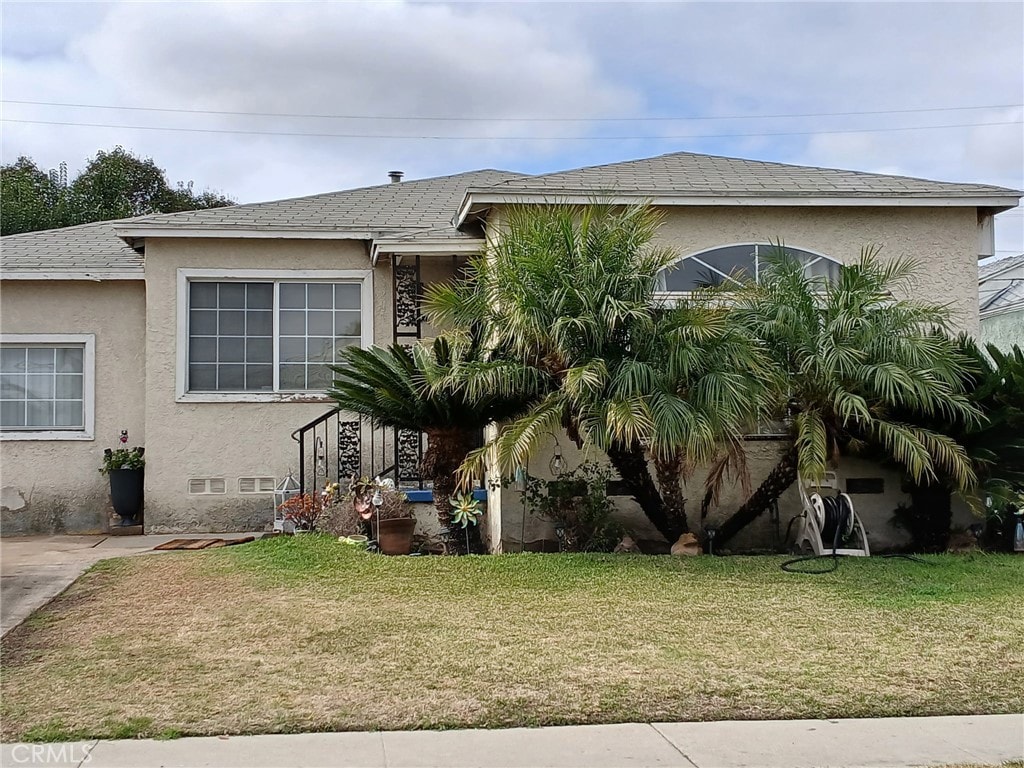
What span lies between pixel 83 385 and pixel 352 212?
427cm

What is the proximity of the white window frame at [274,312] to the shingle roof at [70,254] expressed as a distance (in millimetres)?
964

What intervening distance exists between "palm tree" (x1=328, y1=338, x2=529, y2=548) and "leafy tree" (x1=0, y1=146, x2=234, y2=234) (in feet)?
72.5

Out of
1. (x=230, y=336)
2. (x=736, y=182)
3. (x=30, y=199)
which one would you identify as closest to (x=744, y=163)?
(x=736, y=182)

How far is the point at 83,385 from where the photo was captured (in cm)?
1352

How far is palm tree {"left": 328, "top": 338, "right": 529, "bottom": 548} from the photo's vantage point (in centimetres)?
967

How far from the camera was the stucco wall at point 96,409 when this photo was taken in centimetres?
1324

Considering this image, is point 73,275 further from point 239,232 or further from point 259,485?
point 259,485

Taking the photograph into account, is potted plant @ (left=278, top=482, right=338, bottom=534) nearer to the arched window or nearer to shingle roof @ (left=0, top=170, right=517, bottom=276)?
shingle roof @ (left=0, top=170, right=517, bottom=276)

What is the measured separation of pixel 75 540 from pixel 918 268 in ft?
34.3

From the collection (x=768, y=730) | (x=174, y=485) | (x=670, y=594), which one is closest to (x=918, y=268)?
(x=670, y=594)

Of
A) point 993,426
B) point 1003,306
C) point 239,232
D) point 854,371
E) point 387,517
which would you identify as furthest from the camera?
point 1003,306

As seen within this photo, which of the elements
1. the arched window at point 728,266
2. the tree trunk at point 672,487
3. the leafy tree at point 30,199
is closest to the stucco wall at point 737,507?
the tree trunk at point 672,487

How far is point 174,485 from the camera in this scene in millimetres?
12633

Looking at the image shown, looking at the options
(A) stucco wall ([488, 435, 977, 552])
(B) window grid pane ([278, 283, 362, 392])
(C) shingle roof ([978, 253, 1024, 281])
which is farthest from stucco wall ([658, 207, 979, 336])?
(C) shingle roof ([978, 253, 1024, 281])
